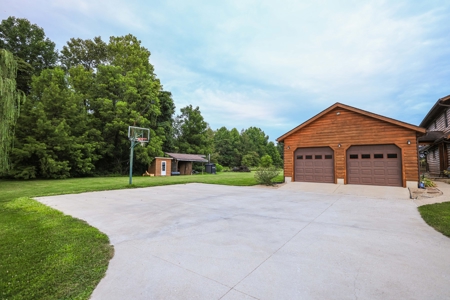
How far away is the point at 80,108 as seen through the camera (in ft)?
69.5

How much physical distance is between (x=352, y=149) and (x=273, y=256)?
11.1m

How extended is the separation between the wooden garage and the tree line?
1420 centimetres

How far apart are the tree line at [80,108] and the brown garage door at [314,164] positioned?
1418 centimetres

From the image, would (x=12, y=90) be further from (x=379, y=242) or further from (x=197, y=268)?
(x=379, y=242)

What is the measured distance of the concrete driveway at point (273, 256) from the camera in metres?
2.13

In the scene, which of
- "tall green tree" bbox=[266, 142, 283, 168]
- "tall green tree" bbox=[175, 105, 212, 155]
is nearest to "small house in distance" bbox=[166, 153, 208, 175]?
"tall green tree" bbox=[175, 105, 212, 155]

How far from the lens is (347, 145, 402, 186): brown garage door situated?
34.7 ft

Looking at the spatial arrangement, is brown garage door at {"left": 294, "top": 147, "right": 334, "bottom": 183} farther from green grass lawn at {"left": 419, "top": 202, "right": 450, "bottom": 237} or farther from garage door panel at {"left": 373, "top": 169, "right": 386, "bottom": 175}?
green grass lawn at {"left": 419, "top": 202, "right": 450, "bottom": 237}

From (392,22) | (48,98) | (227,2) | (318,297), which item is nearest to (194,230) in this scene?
(318,297)

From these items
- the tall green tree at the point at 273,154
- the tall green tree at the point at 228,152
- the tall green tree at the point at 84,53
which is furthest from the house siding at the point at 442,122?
the tall green tree at the point at 273,154

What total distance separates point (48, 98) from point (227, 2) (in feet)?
54.2

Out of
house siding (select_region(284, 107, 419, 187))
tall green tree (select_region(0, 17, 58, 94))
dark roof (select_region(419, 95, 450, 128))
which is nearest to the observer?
house siding (select_region(284, 107, 419, 187))

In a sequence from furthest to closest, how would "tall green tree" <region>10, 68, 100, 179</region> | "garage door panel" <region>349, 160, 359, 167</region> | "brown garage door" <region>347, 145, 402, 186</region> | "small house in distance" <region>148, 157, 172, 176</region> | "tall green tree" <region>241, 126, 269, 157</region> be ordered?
"tall green tree" <region>241, 126, 269, 157</region> → "small house in distance" <region>148, 157, 172, 176</region> → "tall green tree" <region>10, 68, 100, 179</region> → "garage door panel" <region>349, 160, 359, 167</region> → "brown garage door" <region>347, 145, 402, 186</region>

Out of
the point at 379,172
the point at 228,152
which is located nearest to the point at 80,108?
the point at 379,172
